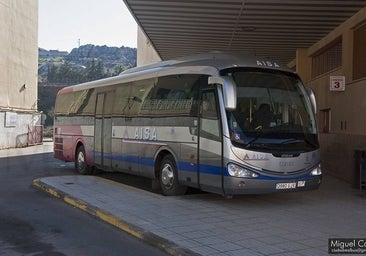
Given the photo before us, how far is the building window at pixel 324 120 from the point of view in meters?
16.3

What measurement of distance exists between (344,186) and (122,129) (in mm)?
5892

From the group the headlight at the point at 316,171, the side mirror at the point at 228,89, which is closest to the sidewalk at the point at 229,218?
the headlight at the point at 316,171

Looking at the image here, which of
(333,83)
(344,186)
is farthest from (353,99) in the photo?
(344,186)

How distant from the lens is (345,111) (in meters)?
14.1

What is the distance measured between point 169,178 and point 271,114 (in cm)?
278

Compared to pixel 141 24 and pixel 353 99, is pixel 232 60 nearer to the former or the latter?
pixel 353 99

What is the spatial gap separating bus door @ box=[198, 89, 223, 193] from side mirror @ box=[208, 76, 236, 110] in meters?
0.32

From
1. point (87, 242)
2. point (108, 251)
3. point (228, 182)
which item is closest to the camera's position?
point (108, 251)

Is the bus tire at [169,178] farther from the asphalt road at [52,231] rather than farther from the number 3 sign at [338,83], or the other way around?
the number 3 sign at [338,83]

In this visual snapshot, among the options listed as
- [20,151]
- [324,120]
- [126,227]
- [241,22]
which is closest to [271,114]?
[126,227]

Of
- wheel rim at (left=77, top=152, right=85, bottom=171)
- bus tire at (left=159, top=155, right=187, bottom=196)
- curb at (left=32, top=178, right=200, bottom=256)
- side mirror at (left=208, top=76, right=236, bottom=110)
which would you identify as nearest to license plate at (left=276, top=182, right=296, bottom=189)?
side mirror at (left=208, top=76, right=236, bottom=110)

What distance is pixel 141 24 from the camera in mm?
16453

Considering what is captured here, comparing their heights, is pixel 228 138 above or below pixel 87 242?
above

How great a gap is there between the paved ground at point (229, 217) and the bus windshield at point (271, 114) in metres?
1.26
